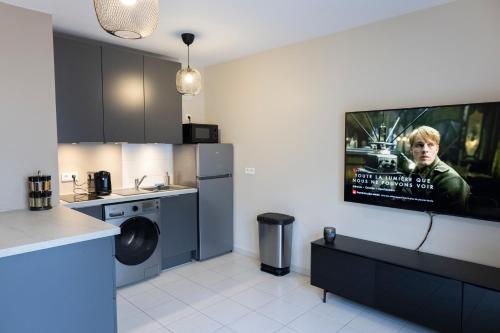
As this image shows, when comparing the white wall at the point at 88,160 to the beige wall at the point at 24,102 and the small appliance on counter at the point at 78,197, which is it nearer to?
the small appliance on counter at the point at 78,197

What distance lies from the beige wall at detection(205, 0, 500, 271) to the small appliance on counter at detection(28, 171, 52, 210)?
87.8 inches

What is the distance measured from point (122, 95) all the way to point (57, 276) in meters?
2.15

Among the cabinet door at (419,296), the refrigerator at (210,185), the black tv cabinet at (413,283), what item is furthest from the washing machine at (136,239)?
the cabinet door at (419,296)

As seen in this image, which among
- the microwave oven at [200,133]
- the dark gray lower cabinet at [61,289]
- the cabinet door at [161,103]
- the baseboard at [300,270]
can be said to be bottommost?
the baseboard at [300,270]

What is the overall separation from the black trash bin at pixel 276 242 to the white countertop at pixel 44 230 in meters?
1.90

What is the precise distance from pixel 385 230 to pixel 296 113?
1518mm

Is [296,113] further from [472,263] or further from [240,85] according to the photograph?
[472,263]

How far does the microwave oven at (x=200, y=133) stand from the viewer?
3.98m

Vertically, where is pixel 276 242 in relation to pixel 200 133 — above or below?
below

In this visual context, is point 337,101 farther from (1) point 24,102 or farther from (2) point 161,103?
(1) point 24,102

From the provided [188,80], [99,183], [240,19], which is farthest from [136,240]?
[240,19]

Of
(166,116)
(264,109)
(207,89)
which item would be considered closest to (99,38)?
(166,116)

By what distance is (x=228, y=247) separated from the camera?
168 inches

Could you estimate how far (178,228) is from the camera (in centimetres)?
374
